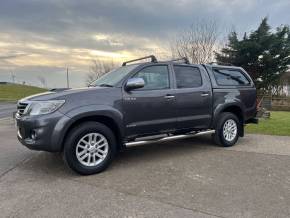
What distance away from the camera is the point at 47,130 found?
17.3 feet

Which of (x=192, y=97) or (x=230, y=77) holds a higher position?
(x=230, y=77)

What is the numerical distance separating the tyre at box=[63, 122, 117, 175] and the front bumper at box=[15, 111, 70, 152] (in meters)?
0.18

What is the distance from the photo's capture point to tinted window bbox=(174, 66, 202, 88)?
6.88m

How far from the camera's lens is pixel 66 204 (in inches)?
168

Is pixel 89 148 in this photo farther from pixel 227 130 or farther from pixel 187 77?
pixel 227 130

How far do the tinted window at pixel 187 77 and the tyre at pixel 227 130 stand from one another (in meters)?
1.03

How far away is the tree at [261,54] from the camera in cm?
2958

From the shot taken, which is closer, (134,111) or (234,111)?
(134,111)

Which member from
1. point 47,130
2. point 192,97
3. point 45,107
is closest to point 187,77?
point 192,97

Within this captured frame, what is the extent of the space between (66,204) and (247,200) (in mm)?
2260

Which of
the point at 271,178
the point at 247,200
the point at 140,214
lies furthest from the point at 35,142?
the point at 271,178

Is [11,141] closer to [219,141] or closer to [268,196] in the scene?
[219,141]

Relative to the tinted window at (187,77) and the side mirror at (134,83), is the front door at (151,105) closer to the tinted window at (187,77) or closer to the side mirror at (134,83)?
the side mirror at (134,83)

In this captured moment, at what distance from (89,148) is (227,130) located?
3466mm
